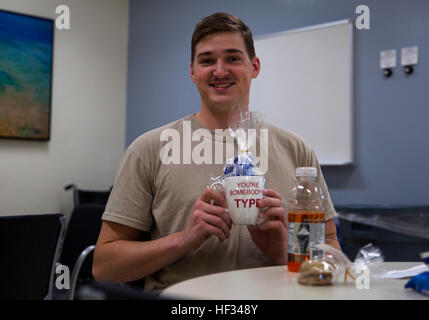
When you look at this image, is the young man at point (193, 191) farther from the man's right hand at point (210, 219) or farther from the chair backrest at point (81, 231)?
the chair backrest at point (81, 231)

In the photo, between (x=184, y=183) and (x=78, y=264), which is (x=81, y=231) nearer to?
(x=78, y=264)

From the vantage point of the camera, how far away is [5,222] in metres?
1.40

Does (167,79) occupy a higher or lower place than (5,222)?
higher

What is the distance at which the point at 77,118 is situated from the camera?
182 inches

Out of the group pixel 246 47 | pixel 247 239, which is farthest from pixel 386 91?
pixel 247 239

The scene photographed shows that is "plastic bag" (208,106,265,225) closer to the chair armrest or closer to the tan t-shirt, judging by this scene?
the tan t-shirt

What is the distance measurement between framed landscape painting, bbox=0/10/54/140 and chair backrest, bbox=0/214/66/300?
2.78 m

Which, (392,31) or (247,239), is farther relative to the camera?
(392,31)

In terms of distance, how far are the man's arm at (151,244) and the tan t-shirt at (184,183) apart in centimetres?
6

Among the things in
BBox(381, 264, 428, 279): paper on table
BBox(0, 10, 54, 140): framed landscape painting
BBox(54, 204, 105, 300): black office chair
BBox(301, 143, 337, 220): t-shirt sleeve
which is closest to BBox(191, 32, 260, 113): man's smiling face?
BBox(301, 143, 337, 220): t-shirt sleeve

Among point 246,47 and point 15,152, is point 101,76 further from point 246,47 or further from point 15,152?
point 246,47

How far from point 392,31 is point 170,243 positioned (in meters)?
2.64

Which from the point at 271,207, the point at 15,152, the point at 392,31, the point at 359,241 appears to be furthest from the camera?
the point at 15,152

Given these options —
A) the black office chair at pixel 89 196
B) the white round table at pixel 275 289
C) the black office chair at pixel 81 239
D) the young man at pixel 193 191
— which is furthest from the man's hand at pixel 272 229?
the black office chair at pixel 89 196
